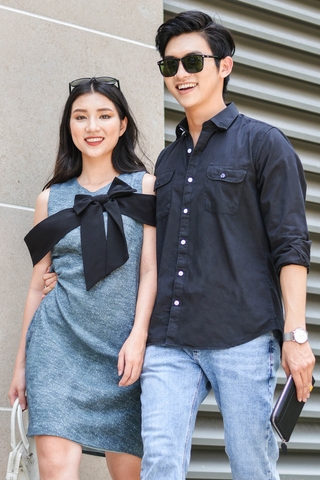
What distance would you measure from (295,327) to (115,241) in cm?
84

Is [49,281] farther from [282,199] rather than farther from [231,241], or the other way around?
[282,199]

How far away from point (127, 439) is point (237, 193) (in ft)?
3.54

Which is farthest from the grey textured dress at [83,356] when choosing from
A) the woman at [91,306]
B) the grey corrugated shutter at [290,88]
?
the grey corrugated shutter at [290,88]

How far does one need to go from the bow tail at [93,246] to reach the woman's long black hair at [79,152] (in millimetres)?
328

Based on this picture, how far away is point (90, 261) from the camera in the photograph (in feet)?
10.4

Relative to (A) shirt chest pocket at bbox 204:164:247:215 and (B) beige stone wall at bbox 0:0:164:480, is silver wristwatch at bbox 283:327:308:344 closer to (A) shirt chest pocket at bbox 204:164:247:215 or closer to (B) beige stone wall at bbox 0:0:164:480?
(A) shirt chest pocket at bbox 204:164:247:215

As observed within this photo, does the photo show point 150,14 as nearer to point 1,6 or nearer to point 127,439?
point 1,6

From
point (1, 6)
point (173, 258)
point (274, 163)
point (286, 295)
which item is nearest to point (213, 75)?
point (274, 163)

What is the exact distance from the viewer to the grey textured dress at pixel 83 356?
3.02 meters

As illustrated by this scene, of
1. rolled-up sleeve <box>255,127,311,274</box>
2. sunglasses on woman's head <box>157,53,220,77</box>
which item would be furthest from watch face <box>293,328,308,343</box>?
sunglasses on woman's head <box>157,53,220,77</box>

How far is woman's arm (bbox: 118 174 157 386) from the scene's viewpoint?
3.00 metres

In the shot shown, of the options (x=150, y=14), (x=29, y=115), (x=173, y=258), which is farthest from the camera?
(x=150, y=14)

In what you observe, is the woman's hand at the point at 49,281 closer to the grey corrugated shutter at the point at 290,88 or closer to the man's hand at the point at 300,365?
the man's hand at the point at 300,365

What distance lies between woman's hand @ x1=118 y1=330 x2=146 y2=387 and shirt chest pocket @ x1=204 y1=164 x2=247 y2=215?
0.58 meters
